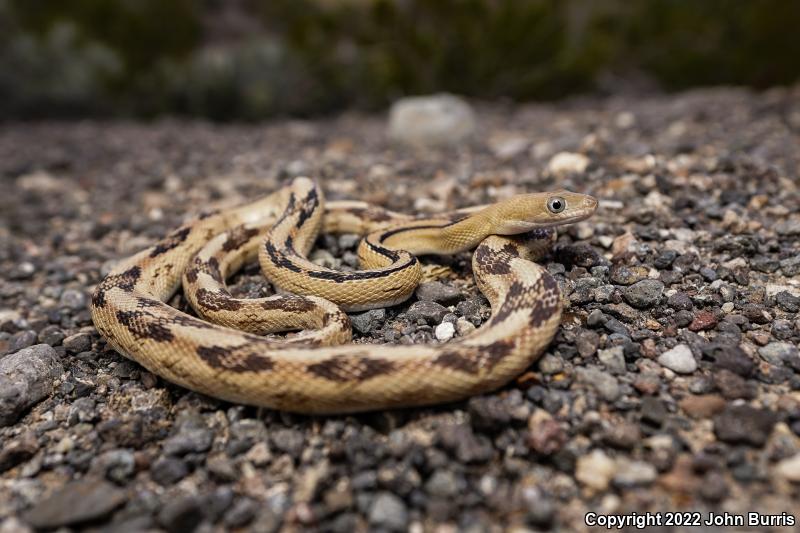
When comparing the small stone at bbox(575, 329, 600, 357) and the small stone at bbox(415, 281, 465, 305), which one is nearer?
the small stone at bbox(575, 329, 600, 357)

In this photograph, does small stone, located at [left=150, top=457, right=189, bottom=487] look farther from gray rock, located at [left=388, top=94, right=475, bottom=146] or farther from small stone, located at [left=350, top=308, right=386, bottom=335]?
gray rock, located at [left=388, top=94, right=475, bottom=146]

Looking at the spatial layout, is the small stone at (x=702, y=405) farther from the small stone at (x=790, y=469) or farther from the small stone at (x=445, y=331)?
the small stone at (x=445, y=331)

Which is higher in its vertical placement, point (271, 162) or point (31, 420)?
point (271, 162)

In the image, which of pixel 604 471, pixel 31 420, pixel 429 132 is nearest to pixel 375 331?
pixel 604 471

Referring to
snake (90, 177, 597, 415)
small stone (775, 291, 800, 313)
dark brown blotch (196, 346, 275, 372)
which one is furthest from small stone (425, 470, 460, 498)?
small stone (775, 291, 800, 313)

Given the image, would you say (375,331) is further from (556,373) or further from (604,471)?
(604,471)

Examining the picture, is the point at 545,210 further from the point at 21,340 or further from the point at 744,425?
the point at 21,340

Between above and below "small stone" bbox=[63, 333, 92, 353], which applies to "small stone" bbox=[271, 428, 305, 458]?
below

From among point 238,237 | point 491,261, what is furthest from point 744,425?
point 238,237
